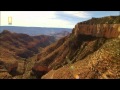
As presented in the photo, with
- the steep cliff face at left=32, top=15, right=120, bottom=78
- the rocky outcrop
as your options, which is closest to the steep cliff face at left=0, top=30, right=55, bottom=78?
the steep cliff face at left=32, top=15, right=120, bottom=78

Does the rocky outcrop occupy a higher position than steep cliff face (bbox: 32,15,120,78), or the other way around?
the rocky outcrop

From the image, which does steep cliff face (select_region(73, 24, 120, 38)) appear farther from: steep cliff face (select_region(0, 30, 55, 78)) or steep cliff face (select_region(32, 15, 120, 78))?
steep cliff face (select_region(0, 30, 55, 78))

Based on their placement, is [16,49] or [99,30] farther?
[16,49]

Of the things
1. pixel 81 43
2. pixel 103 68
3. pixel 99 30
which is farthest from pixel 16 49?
pixel 103 68

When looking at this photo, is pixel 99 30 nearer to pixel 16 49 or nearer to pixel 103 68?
pixel 103 68

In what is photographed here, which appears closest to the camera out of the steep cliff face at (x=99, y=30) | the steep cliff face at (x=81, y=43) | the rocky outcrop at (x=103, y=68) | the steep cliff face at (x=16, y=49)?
the rocky outcrop at (x=103, y=68)

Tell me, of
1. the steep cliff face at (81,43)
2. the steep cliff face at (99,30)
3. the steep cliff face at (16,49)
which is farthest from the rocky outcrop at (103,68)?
the steep cliff face at (16,49)

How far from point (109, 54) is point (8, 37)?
5096cm

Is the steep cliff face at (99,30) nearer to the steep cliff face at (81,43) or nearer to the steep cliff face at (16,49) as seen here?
the steep cliff face at (81,43)

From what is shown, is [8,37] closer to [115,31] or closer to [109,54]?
[115,31]

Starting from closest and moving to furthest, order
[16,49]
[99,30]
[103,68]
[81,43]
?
[103,68]
[99,30]
[81,43]
[16,49]
